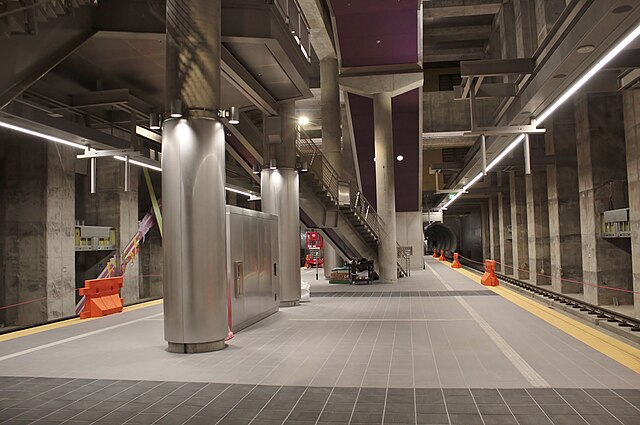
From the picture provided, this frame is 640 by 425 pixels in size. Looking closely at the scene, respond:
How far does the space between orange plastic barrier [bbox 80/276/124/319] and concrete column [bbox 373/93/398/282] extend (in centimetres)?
1092

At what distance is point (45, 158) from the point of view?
15.5m

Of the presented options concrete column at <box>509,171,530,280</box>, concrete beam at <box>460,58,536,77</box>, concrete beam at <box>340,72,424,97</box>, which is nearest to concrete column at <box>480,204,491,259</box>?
concrete column at <box>509,171,530,280</box>

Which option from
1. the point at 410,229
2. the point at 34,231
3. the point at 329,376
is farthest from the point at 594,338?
the point at 410,229

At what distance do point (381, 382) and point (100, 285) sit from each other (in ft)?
28.0

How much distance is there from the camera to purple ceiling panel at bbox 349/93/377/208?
22156 millimetres

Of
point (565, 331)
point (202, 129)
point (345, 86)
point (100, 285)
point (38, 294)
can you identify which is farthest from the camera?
point (345, 86)

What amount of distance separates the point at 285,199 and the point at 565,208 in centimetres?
1244

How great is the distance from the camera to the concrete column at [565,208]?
775 inches

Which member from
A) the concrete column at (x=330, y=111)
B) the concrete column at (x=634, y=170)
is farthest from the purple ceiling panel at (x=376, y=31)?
the concrete column at (x=634, y=170)

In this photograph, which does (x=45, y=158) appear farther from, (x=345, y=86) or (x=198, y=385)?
(x=198, y=385)

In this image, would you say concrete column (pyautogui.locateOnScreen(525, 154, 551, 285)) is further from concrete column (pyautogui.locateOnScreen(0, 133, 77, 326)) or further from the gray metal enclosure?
concrete column (pyautogui.locateOnScreen(0, 133, 77, 326))

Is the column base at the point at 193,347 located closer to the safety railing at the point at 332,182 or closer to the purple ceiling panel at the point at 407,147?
the safety railing at the point at 332,182

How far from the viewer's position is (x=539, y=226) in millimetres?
23078

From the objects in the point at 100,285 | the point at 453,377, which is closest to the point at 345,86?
the point at 100,285
